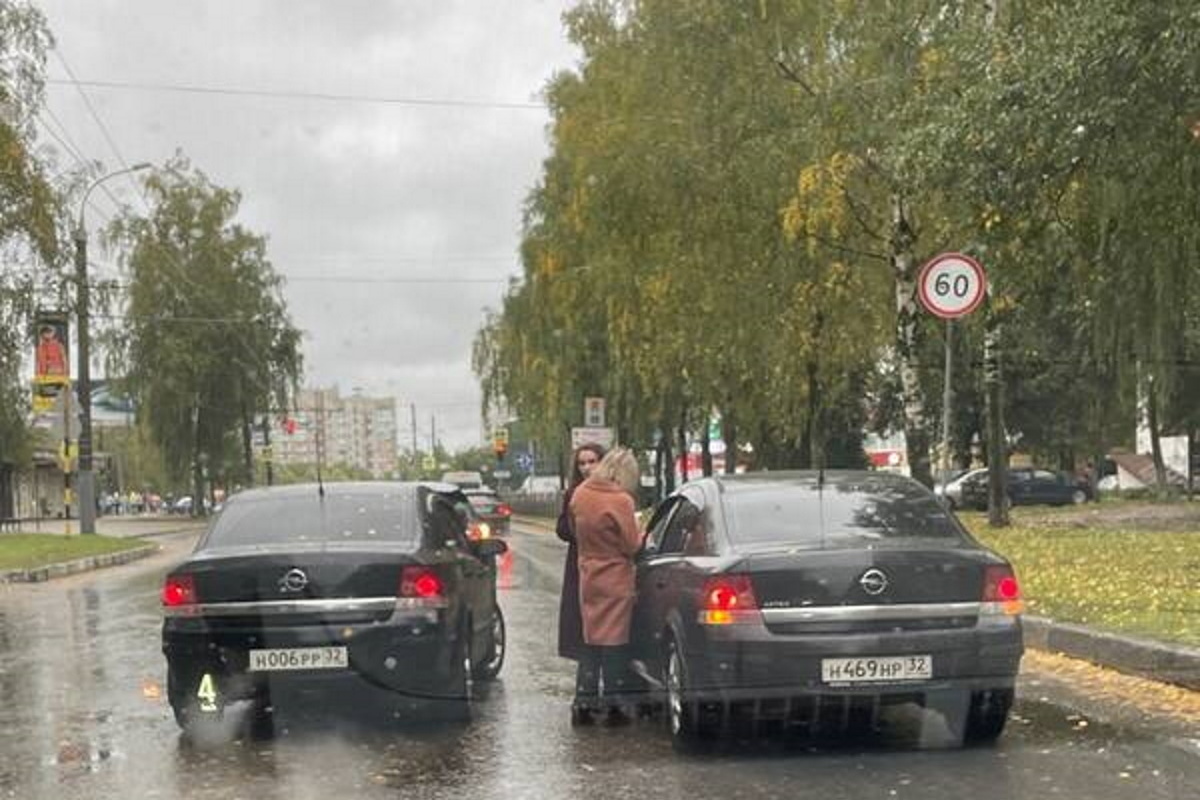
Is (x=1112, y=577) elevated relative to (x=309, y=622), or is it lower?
lower

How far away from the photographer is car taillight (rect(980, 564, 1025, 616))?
728 cm

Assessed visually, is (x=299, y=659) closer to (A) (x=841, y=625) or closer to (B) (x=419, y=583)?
(B) (x=419, y=583)

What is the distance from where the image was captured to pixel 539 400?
41125 millimetres

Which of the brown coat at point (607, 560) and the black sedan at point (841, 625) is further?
the brown coat at point (607, 560)

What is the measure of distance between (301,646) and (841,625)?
3.04m

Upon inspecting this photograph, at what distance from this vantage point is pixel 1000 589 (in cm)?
730

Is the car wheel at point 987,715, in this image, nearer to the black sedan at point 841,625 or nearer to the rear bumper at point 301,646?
the black sedan at point 841,625

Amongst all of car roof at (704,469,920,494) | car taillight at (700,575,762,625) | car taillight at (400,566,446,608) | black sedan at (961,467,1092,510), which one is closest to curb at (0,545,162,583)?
car taillight at (400,566,446,608)

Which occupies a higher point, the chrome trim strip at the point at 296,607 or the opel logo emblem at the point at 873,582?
the opel logo emblem at the point at 873,582

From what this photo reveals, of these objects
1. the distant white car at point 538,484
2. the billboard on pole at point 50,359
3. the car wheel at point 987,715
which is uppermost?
the billboard on pole at point 50,359

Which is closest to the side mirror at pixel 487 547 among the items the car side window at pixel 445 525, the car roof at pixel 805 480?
the car side window at pixel 445 525

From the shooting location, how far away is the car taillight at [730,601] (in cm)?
719

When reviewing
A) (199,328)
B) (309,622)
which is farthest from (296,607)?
(199,328)

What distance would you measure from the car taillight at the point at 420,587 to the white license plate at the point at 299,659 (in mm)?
474
